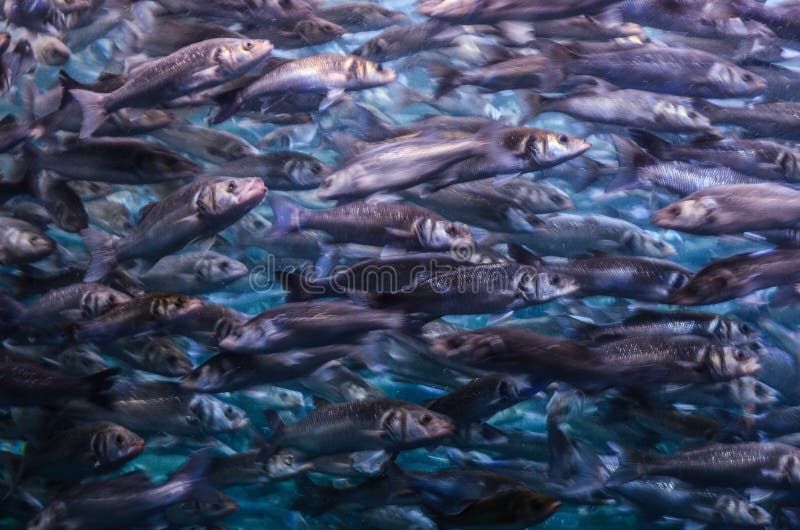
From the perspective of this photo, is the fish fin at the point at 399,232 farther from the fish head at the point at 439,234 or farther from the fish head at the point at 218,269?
the fish head at the point at 218,269

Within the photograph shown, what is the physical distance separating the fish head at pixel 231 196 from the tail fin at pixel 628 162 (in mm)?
2402

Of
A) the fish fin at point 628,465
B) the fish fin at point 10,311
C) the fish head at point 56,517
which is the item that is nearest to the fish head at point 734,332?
the fish fin at point 628,465

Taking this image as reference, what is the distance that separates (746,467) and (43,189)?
5603 millimetres

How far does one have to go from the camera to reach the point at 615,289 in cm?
487

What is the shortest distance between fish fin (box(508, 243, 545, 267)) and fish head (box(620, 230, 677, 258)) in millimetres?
1982

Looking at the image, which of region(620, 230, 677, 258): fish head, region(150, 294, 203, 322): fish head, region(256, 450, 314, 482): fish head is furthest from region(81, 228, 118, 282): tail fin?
region(620, 230, 677, 258): fish head

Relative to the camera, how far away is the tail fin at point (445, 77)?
5457 millimetres

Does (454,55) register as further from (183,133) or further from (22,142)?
(22,142)

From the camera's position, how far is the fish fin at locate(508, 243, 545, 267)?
4.86 metres

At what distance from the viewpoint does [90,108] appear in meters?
4.60

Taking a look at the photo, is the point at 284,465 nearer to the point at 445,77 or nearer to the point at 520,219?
the point at 520,219

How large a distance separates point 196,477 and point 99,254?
1855 mm

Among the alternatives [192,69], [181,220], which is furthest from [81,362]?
[192,69]

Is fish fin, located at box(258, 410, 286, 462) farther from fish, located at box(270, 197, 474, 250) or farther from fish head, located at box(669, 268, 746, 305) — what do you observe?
fish head, located at box(669, 268, 746, 305)
